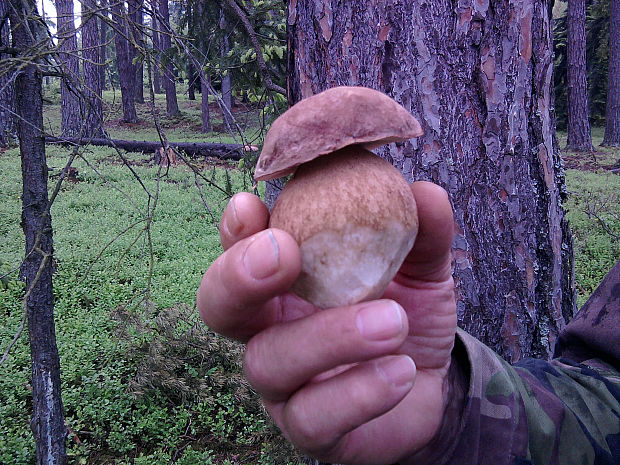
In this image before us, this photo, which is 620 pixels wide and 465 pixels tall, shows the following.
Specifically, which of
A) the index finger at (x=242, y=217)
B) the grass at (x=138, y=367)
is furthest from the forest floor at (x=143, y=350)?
the index finger at (x=242, y=217)

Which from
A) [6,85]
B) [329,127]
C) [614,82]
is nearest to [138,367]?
[6,85]

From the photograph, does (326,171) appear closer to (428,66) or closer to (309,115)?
(309,115)

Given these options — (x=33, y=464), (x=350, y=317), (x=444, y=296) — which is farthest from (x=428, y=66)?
(x=33, y=464)

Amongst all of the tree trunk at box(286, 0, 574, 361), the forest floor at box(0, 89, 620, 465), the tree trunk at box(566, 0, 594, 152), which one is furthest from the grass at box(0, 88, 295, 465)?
the tree trunk at box(566, 0, 594, 152)

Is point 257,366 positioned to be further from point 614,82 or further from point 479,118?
point 614,82

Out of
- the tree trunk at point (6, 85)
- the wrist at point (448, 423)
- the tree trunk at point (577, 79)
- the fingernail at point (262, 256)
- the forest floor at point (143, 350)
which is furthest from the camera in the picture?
the tree trunk at point (577, 79)

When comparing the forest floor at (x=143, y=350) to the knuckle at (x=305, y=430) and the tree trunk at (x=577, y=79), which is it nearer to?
the knuckle at (x=305, y=430)
